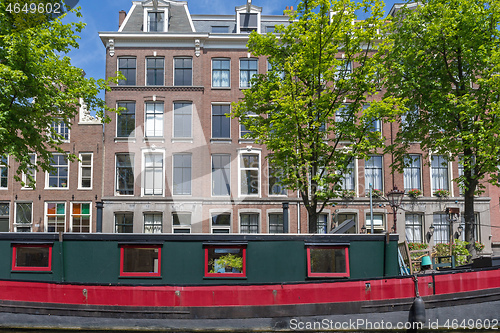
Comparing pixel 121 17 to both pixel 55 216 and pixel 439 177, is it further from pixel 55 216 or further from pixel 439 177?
pixel 439 177

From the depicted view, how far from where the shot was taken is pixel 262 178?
28.3m

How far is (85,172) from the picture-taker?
1127 inches

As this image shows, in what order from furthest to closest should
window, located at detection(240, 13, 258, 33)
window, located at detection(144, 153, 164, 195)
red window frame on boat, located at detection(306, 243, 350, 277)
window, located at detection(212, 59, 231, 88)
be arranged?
window, located at detection(240, 13, 258, 33) → window, located at detection(212, 59, 231, 88) → window, located at detection(144, 153, 164, 195) → red window frame on boat, located at detection(306, 243, 350, 277)

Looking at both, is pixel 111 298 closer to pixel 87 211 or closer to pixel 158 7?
pixel 87 211

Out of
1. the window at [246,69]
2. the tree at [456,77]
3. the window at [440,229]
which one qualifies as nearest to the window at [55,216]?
the window at [246,69]

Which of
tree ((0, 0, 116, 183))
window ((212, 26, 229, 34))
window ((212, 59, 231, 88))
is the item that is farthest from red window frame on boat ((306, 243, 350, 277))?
window ((212, 26, 229, 34))

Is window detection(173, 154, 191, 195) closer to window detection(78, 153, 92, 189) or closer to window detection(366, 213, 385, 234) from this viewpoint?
window detection(78, 153, 92, 189)

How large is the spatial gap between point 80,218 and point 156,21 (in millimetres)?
13339

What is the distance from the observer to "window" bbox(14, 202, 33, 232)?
91.6 feet

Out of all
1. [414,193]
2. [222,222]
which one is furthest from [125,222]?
[414,193]

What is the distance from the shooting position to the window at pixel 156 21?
29.6 meters

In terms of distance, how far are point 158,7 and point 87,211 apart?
45.0 ft

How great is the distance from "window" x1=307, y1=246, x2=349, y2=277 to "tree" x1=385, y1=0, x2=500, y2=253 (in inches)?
260

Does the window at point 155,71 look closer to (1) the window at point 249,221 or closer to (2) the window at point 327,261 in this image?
(1) the window at point 249,221
